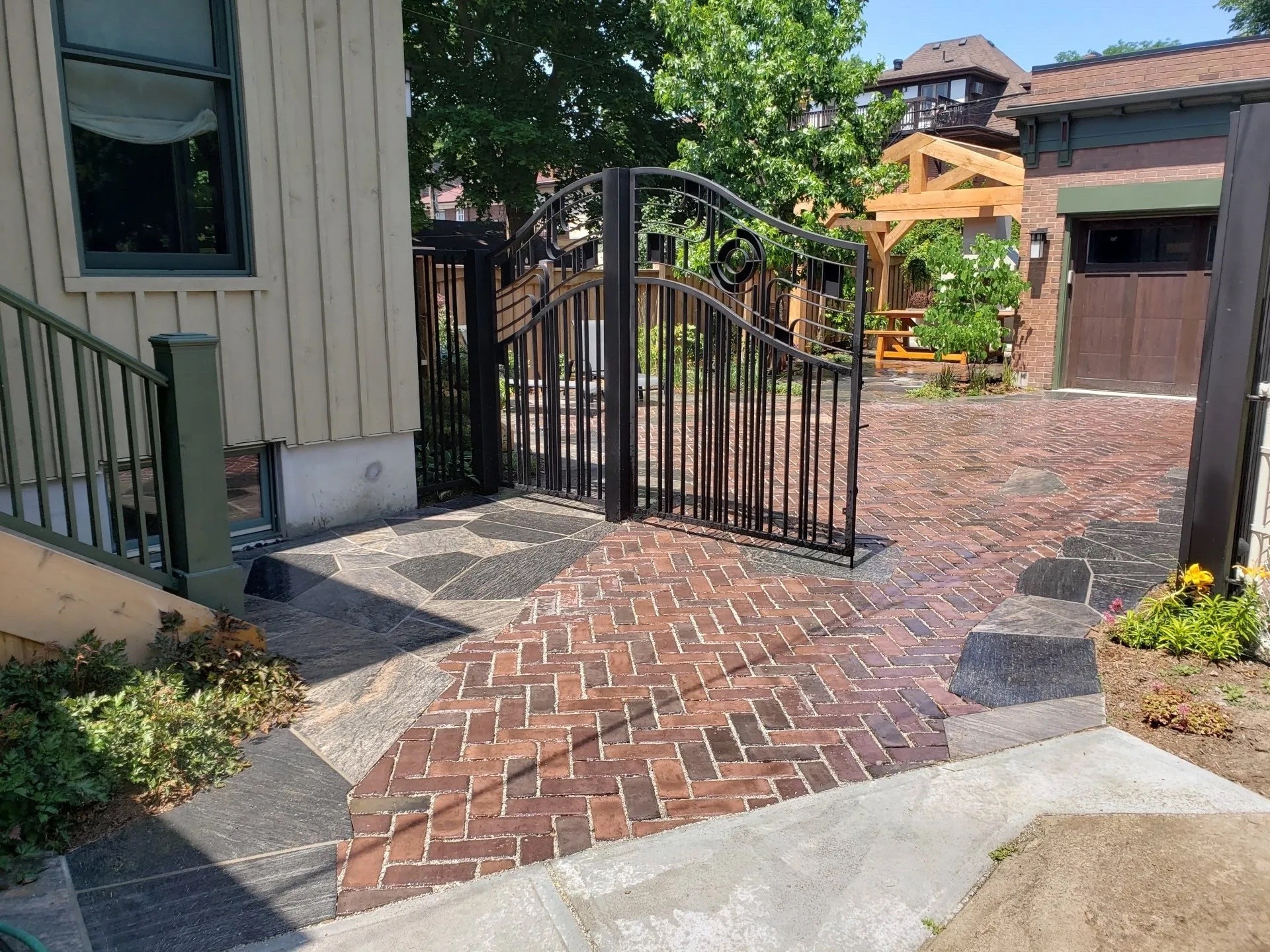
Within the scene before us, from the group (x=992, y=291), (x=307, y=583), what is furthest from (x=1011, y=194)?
(x=307, y=583)

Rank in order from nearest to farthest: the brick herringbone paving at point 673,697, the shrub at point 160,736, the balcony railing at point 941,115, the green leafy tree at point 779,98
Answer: the brick herringbone paving at point 673,697, the shrub at point 160,736, the green leafy tree at point 779,98, the balcony railing at point 941,115

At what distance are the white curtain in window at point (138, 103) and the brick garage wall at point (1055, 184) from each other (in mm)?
13031

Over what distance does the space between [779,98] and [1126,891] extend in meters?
14.3

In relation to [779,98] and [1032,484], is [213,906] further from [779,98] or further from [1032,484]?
[779,98]

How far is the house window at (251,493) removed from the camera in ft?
19.6

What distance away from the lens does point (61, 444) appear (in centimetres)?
386

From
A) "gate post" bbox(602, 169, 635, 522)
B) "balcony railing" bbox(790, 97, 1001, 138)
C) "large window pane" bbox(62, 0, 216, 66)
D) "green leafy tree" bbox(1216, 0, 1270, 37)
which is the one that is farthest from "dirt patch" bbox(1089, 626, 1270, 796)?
"green leafy tree" bbox(1216, 0, 1270, 37)

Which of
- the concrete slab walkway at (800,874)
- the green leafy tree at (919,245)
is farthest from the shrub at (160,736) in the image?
the green leafy tree at (919,245)

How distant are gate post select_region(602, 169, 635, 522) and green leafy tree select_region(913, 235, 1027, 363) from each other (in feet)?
32.2

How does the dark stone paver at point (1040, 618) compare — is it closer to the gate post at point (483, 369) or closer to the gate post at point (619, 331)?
the gate post at point (619, 331)

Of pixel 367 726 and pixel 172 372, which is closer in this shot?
pixel 367 726

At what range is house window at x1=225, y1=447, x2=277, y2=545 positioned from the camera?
5.96 metres

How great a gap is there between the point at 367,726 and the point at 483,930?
1.37m

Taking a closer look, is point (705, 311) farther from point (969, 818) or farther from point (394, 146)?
point (969, 818)
